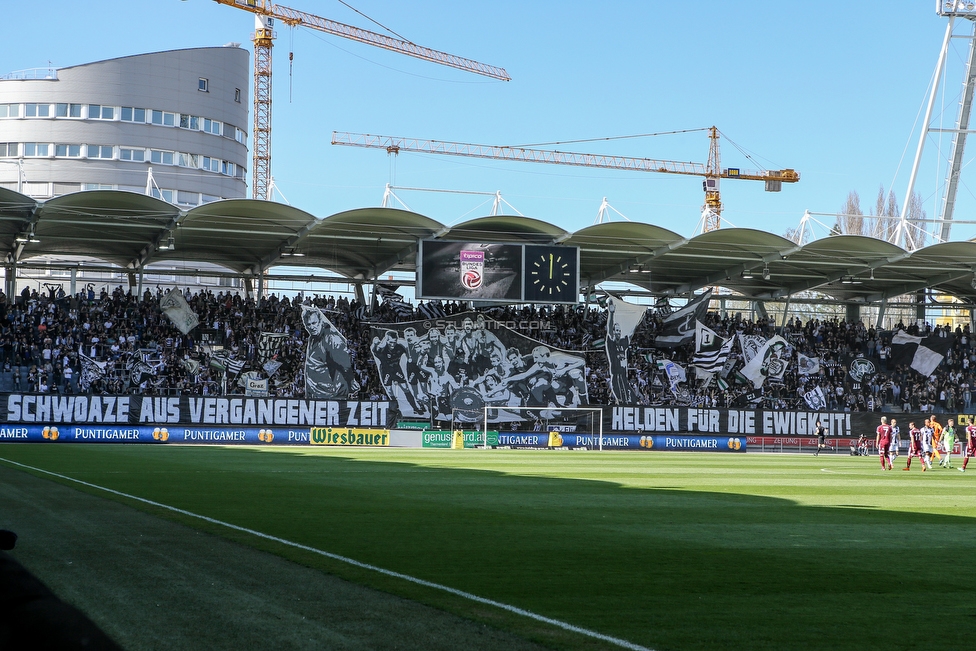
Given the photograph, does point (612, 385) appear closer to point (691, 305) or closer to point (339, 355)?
point (691, 305)

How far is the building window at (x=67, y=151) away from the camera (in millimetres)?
89750

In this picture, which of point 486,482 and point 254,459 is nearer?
point 486,482

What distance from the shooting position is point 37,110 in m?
89.6

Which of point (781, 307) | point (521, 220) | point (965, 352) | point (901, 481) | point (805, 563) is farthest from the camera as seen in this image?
point (781, 307)

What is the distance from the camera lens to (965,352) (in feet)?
209

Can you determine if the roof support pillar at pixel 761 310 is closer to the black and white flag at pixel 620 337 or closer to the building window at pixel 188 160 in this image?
the black and white flag at pixel 620 337

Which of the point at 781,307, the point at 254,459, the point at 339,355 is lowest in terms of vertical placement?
the point at 254,459

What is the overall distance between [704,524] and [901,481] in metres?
14.8

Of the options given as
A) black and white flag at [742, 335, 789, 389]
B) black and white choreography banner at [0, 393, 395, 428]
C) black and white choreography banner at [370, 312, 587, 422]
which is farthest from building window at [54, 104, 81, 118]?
black and white flag at [742, 335, 789, 389]

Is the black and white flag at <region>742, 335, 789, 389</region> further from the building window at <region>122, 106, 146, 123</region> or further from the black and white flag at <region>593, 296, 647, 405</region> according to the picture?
the building window at <region>122, 106, 146, 123</region>

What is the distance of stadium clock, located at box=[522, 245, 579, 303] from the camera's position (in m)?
54.4

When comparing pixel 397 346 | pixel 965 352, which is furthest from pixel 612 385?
pixel 965 352

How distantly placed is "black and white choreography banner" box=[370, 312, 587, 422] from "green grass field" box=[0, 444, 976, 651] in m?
26.5

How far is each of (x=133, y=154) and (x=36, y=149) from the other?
8.34 meters
